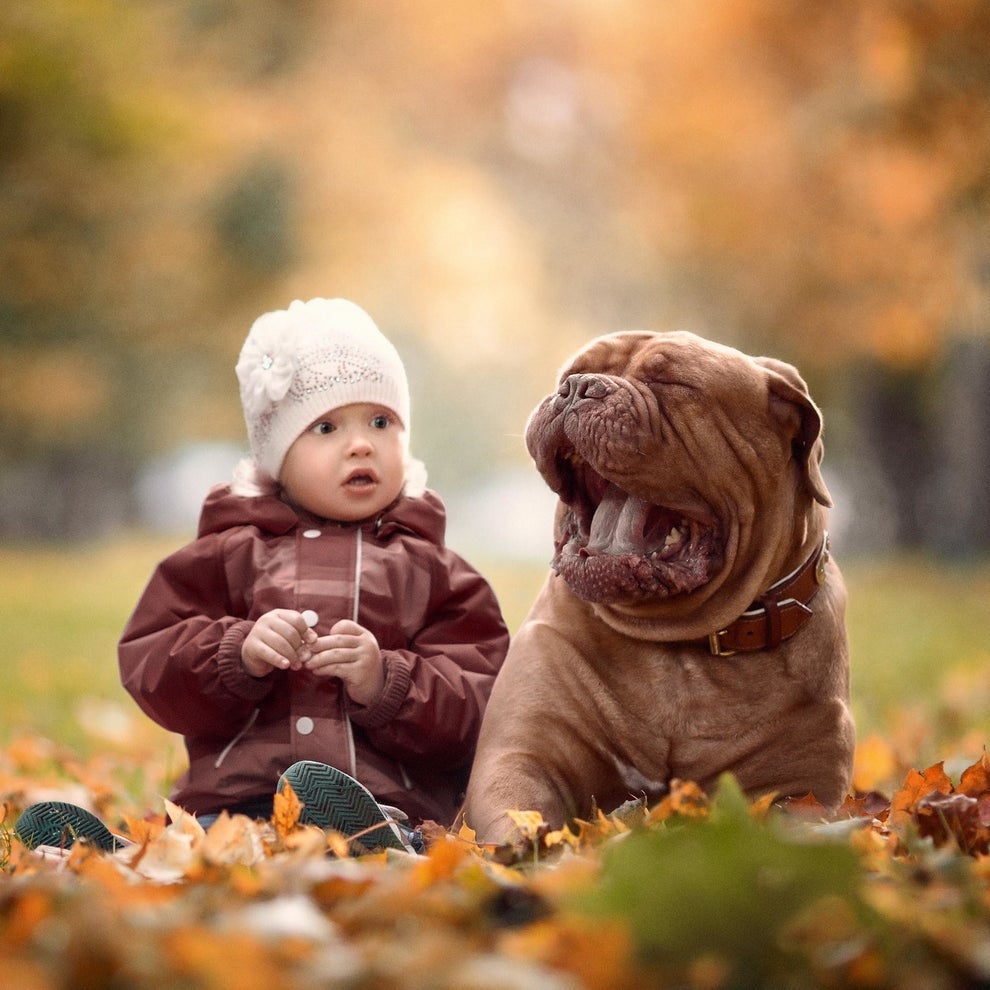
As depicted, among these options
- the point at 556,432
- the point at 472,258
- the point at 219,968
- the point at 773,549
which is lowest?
the point at 219,968

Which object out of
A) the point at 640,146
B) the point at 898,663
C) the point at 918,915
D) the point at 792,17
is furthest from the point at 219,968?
the point at 640,146

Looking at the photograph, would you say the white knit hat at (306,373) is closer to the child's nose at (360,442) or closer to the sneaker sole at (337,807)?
the child's nose at (360,442)

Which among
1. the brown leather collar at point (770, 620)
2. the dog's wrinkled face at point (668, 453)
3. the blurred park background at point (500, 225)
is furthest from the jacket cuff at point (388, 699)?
the blurred park background at point (500, 225)

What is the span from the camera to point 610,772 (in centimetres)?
289

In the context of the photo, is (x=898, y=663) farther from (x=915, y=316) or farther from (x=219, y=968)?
(x=219, y=968)

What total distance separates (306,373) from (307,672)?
0.70 metres

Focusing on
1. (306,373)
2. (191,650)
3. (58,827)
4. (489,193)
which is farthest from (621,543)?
(489,193)

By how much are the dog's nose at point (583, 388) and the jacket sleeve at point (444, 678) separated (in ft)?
1.96

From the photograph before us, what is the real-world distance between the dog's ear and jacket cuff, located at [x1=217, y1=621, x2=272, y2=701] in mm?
1265

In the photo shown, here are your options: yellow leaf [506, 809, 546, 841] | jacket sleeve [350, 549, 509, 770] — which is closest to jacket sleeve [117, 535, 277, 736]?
jacket sleeve [350, 549, 509, 770]

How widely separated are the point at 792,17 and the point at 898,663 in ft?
21.8

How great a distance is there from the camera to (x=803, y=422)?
2.87m

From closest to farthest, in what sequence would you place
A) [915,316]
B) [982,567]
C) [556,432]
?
[556,432] < [915,316] < [982,567]

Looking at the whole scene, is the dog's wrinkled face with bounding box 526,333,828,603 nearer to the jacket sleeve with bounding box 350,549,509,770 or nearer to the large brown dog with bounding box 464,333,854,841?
the large brown dog with bounding box 464,333,854,841
